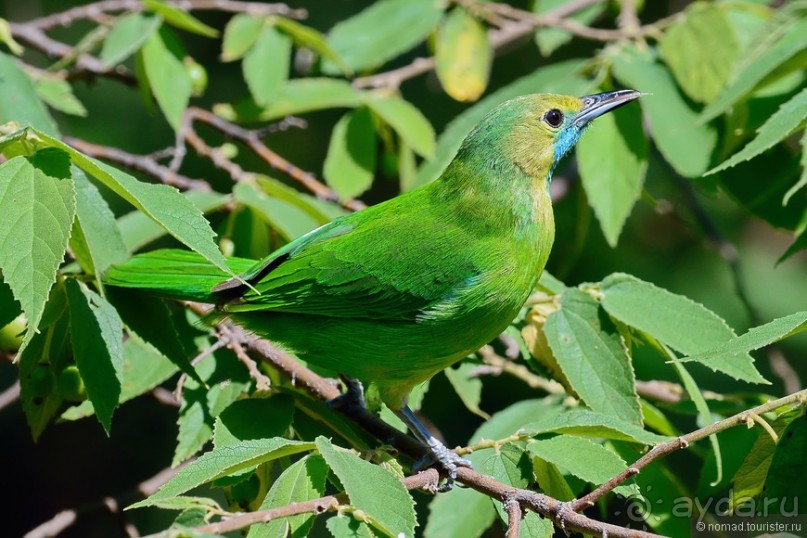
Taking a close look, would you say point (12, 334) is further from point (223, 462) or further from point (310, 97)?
point (310, 97)

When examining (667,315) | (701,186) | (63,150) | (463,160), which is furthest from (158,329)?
(701,186)

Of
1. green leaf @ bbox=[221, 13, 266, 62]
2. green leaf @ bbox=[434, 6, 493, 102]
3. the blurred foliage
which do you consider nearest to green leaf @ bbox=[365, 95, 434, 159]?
the blurred foliage

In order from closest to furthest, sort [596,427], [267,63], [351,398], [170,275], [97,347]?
[596,427]
[97,347]
[170,275]
[351,398]
[267,63]

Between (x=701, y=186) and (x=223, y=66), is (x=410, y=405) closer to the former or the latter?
(x=701, y=186)

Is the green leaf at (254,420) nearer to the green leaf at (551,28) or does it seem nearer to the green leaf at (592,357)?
the green leaf at (592,357)

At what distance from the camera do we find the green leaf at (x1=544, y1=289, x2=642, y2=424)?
2.65m

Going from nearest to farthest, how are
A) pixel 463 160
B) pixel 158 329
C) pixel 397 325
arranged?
pixel 158 329 < pixel 397 325 < pixel 463 160

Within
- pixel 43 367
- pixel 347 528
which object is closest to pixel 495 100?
pixel 43 367

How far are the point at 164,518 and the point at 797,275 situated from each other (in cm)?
527

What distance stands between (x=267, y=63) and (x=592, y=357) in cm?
212

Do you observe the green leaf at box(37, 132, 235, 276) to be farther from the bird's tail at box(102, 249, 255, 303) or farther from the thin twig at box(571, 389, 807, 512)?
the thin twig at box(571, 389, 807, 512)

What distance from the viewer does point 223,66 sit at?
26.9ft

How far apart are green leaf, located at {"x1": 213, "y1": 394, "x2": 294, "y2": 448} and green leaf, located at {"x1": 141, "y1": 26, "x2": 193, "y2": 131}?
161 cm

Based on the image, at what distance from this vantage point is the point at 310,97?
13.7ft
